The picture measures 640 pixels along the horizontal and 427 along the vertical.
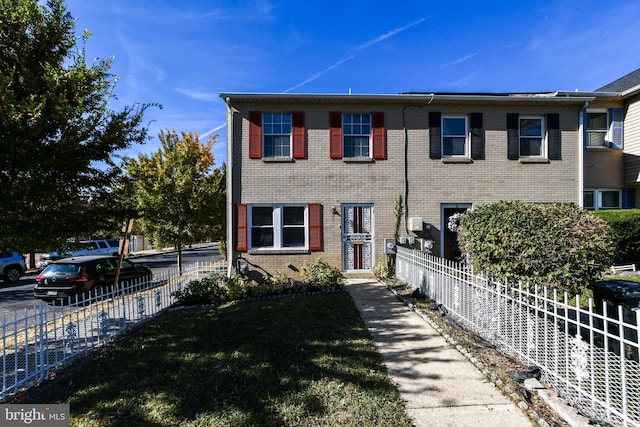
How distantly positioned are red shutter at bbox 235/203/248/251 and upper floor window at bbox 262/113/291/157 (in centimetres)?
205

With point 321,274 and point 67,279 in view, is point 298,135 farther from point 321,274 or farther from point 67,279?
point 67,279

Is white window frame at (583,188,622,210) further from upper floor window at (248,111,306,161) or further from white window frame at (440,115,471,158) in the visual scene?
upper floor window at (248,111,306,161)

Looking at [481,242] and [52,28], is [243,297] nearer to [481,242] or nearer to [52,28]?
[481,242]

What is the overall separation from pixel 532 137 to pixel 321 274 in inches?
360

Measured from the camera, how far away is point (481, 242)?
17.6 ft

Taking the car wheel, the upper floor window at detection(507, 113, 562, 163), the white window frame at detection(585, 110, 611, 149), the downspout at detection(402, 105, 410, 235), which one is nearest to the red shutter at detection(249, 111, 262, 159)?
the downspout at detection(402, 105, 410, 235)

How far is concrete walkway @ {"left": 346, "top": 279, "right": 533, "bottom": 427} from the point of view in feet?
9.75

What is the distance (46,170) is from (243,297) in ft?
16.2

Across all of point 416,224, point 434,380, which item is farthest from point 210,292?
point 416,224

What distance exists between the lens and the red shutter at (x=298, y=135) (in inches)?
403

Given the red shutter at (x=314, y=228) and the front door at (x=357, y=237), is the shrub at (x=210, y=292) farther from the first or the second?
the front door at (x=357, y=237)

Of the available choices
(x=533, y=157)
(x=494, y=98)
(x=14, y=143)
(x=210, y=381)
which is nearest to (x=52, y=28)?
(x=14, y=143)

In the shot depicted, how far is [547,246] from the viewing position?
4555mm

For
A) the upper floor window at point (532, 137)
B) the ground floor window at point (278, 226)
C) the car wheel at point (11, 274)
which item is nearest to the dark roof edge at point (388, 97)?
the upper floor window at point (532, 137)
